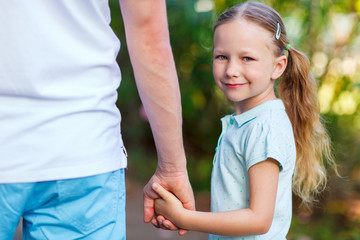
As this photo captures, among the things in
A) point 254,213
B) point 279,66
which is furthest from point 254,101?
point 254,213

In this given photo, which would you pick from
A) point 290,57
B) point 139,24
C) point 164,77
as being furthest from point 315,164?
point 139,24

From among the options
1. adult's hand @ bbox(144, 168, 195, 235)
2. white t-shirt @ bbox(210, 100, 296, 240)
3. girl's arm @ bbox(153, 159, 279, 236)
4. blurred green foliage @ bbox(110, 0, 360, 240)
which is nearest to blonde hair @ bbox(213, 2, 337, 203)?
white t-shirt @ bbox(210, 100, 296, 240)

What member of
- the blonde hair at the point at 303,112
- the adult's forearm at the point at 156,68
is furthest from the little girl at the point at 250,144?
the adult's forearm at the point at 156,68

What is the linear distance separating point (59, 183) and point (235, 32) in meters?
0.81

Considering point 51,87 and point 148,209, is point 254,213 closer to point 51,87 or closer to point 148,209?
point 148,209

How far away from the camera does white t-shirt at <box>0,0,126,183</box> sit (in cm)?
115

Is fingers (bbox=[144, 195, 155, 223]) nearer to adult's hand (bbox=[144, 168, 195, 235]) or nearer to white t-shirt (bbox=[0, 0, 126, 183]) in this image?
adult's hand (bbox=[144, 168, 195, 235])

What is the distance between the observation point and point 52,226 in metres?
1.24

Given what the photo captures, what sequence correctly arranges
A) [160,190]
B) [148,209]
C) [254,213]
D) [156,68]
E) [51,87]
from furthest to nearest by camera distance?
[148,209] < [160,190] < [254,213] < [156,68] < [51,87]

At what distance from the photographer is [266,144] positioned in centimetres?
157

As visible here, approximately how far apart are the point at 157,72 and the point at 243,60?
412mm

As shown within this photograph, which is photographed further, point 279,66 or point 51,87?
point 279,66

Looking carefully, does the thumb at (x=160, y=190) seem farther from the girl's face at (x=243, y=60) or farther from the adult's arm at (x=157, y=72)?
the girl's face at (x=243, y=60)

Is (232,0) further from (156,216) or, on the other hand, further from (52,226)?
(52,226)
